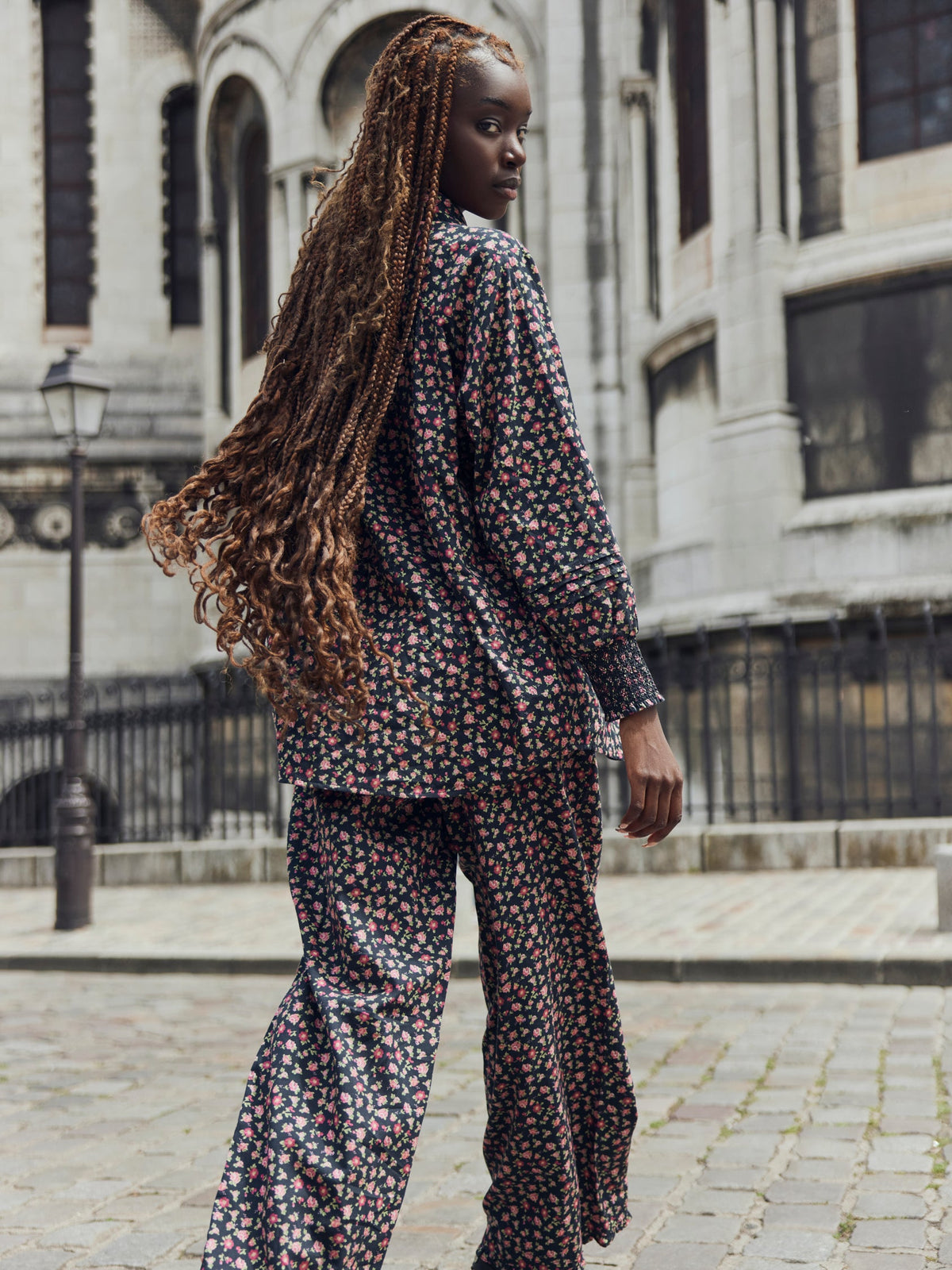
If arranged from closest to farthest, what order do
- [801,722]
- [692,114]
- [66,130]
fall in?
1. [801,722]
2. [692,114]
3. [66,130]

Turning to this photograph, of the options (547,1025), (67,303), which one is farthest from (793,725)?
(67,303)

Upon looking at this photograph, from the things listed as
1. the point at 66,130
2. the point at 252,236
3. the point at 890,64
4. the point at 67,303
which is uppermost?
the point at 66,130

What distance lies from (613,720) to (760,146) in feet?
41.9

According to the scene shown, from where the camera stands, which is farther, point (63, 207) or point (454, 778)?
point (63, 207)

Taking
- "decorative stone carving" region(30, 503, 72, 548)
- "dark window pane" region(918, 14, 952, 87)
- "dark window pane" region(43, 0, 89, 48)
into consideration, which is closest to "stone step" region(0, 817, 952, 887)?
"dark window pane" region(918, 14, 952, 87)

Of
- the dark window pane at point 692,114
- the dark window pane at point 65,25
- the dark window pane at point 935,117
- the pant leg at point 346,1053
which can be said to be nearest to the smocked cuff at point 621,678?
the pant leg at point 346,1053

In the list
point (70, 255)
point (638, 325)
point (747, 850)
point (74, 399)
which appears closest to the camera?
point (74, 399)

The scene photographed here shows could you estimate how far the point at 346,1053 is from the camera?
209cm

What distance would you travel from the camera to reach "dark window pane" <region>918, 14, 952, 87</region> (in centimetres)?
1328

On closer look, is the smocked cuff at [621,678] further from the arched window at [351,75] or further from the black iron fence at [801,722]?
the arched window at [351,75]

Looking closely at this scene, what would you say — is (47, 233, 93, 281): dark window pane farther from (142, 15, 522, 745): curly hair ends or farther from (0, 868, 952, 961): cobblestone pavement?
(142, 15, 522, 745): curly hair ends

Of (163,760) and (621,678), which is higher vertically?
(621,678)

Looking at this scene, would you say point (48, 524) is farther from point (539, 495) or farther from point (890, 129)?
point (539, 495)

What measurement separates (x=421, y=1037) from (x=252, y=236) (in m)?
19.2
